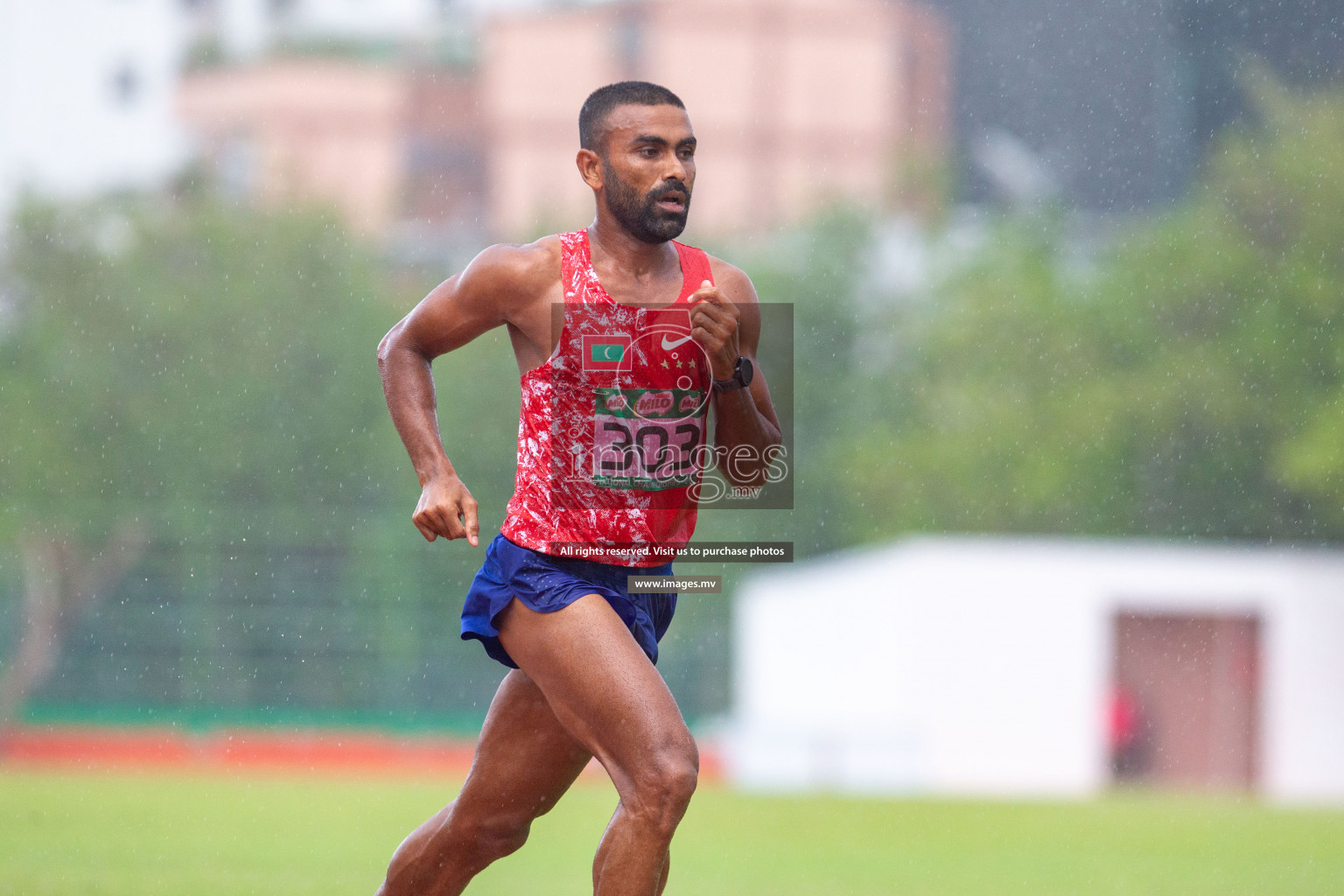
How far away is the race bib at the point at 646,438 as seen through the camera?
13.6ft

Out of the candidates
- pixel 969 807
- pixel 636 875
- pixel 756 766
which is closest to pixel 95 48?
pixel 756 766

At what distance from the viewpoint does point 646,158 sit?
13.7ft

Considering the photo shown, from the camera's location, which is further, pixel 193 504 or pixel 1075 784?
pixel 193 504

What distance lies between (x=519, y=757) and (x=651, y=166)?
4.53 ft

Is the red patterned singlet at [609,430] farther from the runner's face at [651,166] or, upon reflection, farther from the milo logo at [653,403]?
the runner's face at [651,166]

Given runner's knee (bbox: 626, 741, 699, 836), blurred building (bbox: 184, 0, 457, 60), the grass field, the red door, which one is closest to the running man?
runner's knee (bbox: 626, 741, 699, 836)

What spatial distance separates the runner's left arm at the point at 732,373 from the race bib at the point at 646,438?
8cm

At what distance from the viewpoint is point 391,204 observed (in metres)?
43.8

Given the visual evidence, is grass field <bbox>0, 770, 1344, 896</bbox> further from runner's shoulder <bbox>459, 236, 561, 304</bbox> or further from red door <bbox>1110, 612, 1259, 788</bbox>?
red door <bbox>1110, 612, 1259, 788</bbox>

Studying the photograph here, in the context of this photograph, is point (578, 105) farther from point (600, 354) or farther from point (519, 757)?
point (519, 757)

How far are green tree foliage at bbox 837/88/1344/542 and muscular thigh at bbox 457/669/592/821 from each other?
28.7 m

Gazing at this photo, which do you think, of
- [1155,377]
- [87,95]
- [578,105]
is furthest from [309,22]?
Result: [1155,377]

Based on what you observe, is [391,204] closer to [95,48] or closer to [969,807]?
[95,48]

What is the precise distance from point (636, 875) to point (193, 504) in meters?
31.9
